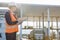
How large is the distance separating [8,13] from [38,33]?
481 centimetres

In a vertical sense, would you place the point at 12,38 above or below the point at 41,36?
above

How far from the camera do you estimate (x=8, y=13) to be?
276 cm

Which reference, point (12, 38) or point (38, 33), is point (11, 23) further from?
point (38, 33)

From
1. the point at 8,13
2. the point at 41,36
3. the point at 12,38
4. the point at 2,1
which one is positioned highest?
the point at 2,1

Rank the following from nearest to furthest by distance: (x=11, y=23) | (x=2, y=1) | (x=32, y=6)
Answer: (x=11, y=23) → (x=2, y=1) → (x=32, y=6)

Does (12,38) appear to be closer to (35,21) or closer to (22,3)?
(22,3)

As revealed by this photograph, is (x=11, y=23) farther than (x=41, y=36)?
No

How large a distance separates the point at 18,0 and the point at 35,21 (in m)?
5.53

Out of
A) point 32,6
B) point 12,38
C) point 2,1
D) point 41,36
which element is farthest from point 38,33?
point 12,38

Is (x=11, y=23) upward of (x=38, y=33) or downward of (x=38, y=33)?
upward

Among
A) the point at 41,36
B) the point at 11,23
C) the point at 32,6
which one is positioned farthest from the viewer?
the point at 41,36

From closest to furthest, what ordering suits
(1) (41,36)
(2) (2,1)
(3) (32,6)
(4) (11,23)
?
(4) (11,23)
(2) (2,1)
(3) (32,6)
(1) (41,36)

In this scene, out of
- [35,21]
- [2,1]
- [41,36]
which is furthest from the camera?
[35,21]

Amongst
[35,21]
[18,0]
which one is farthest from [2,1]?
[35,21]
